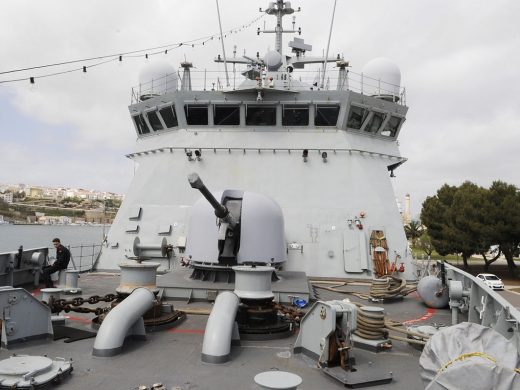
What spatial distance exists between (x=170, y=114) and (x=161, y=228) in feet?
8.64

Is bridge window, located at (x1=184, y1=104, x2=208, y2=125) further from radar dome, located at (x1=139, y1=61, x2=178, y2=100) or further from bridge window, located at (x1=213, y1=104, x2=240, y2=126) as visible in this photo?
radar dome, located at (x1=139, y1=61, x2=178, y2=100)

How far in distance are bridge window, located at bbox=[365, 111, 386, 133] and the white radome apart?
4702mm

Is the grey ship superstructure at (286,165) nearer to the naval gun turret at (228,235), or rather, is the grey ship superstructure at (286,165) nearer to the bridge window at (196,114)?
the bridge window at (196,114)

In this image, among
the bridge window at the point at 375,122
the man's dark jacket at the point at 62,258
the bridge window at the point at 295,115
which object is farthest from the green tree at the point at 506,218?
the man's dark jacket at the point at 62,258

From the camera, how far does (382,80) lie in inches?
403

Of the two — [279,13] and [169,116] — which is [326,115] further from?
[279,13]

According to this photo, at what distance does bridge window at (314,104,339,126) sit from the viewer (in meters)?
9.02

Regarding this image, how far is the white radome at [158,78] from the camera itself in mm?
10281

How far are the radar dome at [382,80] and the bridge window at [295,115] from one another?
1960 millimetres

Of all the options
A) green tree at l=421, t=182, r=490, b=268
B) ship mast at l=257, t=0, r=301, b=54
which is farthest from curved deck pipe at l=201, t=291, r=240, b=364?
green tree at l=421, t=182, r=490, b=268

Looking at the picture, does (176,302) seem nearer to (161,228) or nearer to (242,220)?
(242,220)

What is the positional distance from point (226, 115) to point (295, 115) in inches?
57.5

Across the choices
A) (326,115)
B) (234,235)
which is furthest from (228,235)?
(326,115)

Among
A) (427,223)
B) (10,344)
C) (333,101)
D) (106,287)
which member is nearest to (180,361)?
(10,344)
